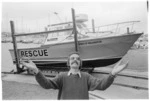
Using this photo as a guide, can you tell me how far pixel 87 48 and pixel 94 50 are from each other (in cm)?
24

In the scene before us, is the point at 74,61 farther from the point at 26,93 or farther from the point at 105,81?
the point at 26,93

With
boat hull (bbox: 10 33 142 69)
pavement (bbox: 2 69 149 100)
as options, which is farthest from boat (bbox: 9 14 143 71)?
pavement (bbox: 2 69 149 100)

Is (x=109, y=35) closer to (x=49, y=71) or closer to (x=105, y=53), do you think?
(x=105, y=53)

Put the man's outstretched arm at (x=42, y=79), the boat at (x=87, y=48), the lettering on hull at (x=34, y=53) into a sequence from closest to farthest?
the man's outstretched arm at (x=42, y=79)
the boat at (x=87, y=48)
the lettering on hull at (x=34, y=53)

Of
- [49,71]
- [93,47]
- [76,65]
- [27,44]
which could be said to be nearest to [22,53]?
[27,44]

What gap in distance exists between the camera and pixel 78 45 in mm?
6289

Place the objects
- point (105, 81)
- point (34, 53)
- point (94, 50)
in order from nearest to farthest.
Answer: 1. point (105, 81)
2. point (94, 50)
3. point (34, 53)

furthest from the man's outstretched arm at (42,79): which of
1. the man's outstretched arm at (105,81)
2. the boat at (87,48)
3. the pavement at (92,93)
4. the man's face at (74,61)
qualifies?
the boat at (87,48)

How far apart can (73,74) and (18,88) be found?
3466mm

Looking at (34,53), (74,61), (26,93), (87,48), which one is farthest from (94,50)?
(74,61)

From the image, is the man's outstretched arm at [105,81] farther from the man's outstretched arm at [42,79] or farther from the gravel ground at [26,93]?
the gravel ground at [26,93]

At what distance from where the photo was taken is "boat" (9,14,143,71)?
611 cm

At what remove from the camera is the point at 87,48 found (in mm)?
6281

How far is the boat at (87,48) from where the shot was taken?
20.0ft
